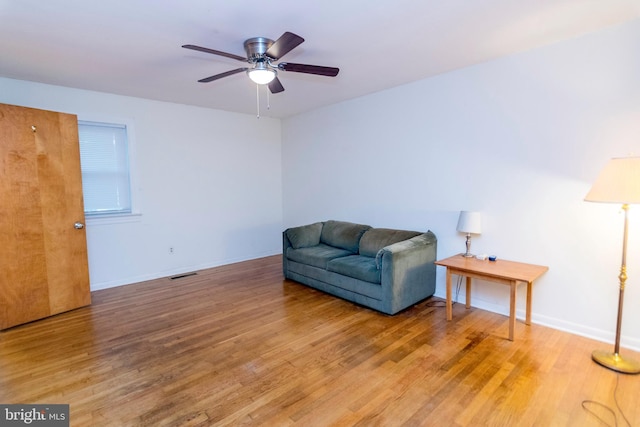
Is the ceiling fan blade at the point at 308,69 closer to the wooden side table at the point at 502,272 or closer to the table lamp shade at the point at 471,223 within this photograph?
the table lamp shade at the point at 471,223

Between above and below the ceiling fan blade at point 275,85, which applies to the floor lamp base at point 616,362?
below

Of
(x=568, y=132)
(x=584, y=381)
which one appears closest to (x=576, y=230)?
(x=568, y=132)

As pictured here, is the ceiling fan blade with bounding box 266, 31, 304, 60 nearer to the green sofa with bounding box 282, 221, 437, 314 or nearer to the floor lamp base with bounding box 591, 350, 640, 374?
the green sofa with bounding box 282, 221, 437, 314

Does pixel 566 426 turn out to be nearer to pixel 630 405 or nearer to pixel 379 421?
pixel 630 405

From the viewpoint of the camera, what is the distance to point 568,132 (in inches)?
111

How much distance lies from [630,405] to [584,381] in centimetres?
26

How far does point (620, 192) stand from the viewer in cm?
215

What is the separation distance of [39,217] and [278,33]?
3067 millimetres

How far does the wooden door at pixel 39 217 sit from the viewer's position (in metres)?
3.12

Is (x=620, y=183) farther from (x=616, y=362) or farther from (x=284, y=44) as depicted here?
(x=284, y=44)

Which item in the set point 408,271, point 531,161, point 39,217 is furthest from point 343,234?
point 39,217

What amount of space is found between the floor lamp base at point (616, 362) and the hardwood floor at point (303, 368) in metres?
0.07

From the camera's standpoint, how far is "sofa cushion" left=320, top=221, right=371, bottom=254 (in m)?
4.33

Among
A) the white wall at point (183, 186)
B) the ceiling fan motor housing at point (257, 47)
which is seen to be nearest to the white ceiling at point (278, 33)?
the ceiling fan motor housing at point (257, 47)
